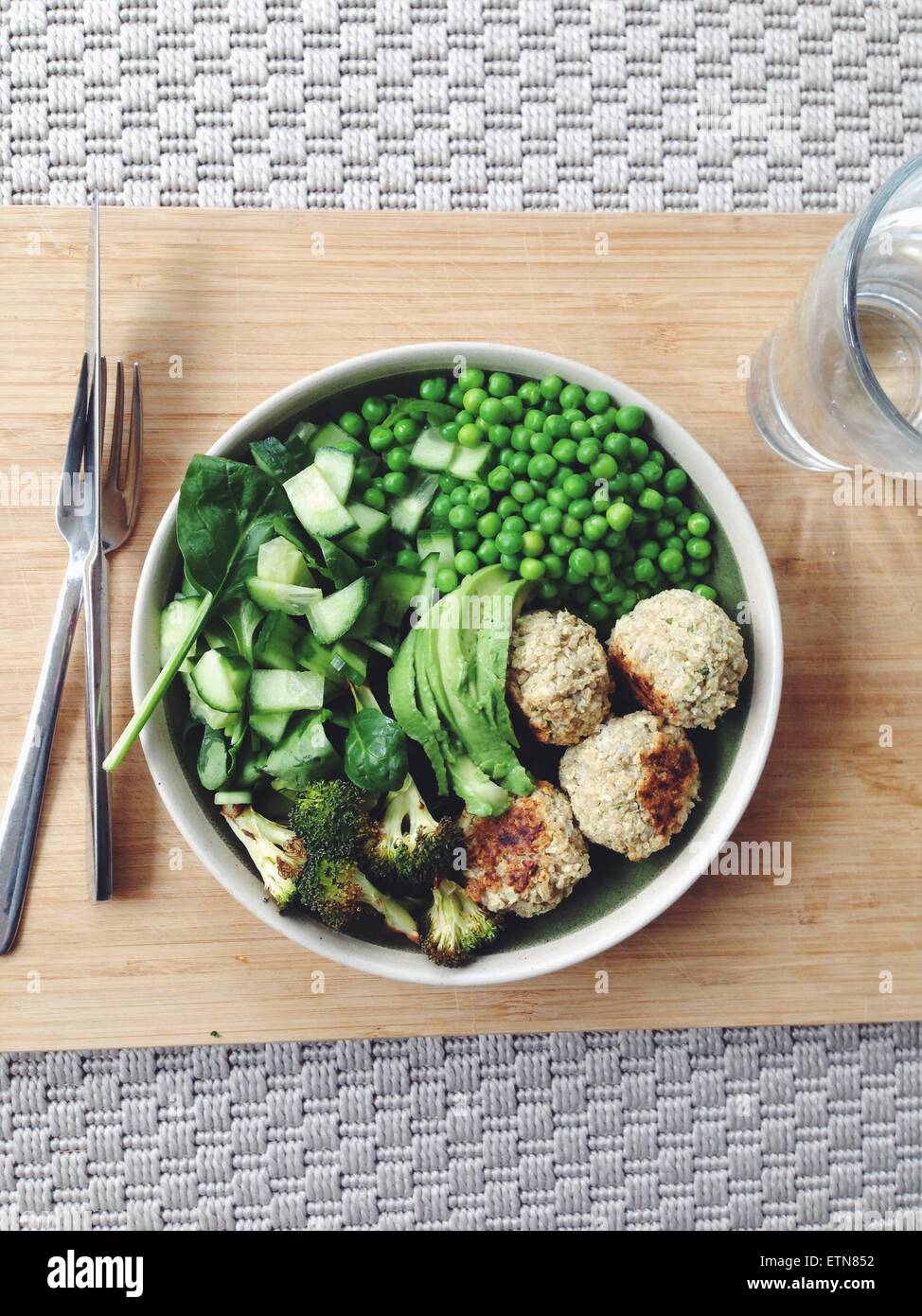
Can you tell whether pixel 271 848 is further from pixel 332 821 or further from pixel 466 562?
pixel 466 562

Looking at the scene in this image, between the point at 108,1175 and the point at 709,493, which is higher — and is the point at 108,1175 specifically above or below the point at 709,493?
below

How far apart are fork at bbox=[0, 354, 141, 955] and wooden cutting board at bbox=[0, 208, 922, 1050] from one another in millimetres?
36

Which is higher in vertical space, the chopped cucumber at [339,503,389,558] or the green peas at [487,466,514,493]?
the green peas at [487,466,514,493]

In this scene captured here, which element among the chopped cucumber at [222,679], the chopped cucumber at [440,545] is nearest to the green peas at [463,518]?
the chopped cucumber at [440,545]

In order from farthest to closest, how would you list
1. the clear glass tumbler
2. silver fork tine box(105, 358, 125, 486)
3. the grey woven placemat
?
the grey woven placemat
silver fork tine box(105, 358, 125, 486)
the clear glass tumbler

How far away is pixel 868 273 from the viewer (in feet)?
6.91

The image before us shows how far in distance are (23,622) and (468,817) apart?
40.2 inches

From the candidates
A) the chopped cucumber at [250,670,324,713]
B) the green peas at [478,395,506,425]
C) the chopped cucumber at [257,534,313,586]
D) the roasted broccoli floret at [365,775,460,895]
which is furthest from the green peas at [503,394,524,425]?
the roasted broccoli floret at [365,775,460,895]

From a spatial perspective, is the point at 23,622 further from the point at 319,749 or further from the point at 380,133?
the point at 380,133

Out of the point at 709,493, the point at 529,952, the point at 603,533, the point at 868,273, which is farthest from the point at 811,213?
the point at 529,952

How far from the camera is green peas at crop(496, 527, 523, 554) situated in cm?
199

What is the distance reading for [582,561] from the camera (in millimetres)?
1982

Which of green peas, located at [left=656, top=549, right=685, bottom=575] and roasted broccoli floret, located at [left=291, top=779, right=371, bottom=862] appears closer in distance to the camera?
roasted broccoli floret, located at [left=291, top=779, right=371, bottom=862]

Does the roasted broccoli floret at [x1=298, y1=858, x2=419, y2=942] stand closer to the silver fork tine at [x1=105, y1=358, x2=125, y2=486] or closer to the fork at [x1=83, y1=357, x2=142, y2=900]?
the fork at [x1=83, y1=357, x2=142, y2=900]
